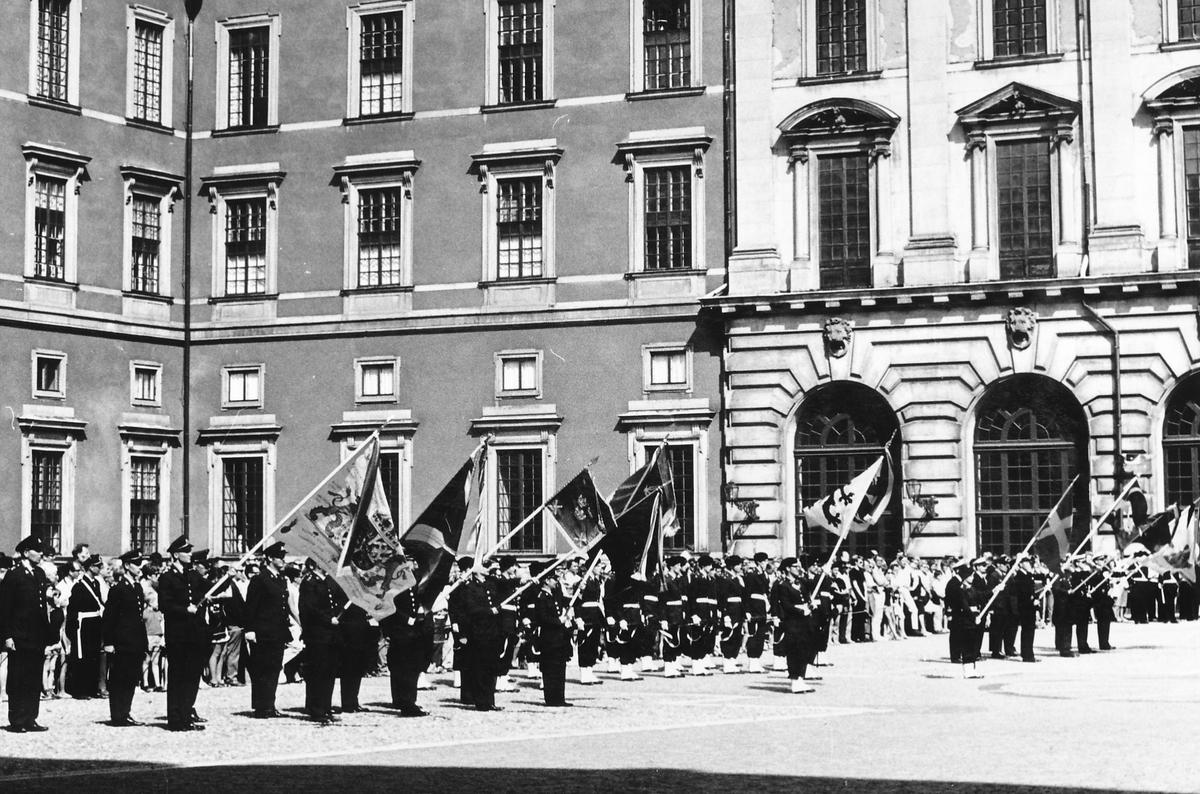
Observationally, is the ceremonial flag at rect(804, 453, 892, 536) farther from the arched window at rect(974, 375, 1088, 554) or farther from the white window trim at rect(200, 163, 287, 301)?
the white window trim at rect(200, 163, 287, 301)

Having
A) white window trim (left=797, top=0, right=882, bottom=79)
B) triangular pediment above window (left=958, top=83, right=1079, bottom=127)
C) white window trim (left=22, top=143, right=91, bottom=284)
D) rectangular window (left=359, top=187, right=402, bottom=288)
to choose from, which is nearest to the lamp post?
white window trim (left=22, top=143, right=91, bottom=284)

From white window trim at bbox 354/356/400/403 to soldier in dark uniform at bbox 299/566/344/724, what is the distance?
21322mm

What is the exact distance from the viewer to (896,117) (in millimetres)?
41000

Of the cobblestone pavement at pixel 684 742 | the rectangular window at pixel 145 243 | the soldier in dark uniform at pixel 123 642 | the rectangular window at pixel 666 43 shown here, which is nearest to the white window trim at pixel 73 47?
the rectangular window at pixel 145 243

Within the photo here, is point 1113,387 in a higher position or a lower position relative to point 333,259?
lower

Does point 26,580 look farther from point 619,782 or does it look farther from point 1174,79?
point 1174,79

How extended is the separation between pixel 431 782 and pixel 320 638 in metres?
6.45

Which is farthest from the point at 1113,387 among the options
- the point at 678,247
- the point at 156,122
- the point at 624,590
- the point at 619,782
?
the point at 619,782

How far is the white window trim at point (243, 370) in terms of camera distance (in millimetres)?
44781

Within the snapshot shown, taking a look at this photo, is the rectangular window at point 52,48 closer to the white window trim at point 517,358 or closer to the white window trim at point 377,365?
the white window trim at point 377,365

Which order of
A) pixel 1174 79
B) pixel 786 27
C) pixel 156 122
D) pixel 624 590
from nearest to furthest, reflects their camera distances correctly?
pixel 624 590, pixel 1174 79, pixel 786 27, pixel 156 122

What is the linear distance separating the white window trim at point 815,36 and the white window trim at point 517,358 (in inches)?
333

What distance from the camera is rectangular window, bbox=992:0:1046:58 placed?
40.6 m

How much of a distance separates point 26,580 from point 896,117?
81.3ft
